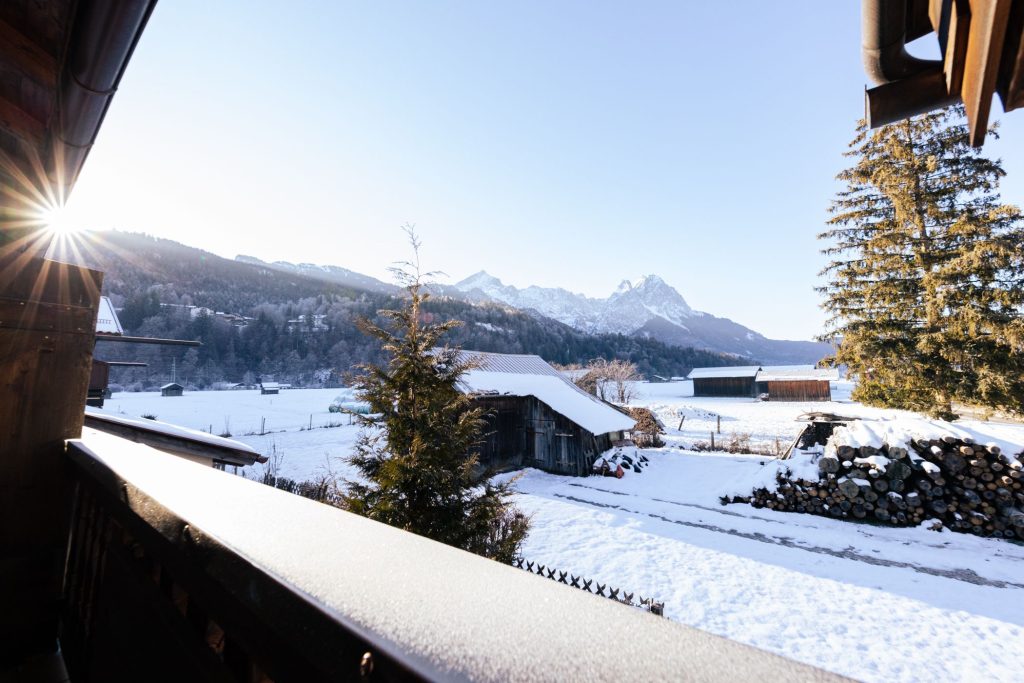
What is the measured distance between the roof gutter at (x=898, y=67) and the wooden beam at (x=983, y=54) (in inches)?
11.0

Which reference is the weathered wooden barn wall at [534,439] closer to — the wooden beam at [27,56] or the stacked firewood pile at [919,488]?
the stacked firewood pile at [919,488]

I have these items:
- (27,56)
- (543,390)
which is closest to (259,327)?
(543,390)

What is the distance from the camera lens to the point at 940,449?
10523 mm

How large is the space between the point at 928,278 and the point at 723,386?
49353mm

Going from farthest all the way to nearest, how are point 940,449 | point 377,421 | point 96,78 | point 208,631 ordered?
point 940,449
point 377,421
point 96,78
point 208,631

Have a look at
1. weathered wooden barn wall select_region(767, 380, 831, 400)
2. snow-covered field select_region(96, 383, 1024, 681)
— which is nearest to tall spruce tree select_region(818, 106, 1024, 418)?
snow-covered field select_region(96, 383, 1024, 681)

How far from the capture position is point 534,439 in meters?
17.2

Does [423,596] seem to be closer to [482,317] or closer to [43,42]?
[43,42]

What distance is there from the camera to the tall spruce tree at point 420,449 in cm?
596

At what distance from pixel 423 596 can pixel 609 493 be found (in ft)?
45.3

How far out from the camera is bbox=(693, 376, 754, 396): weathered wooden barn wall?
57.2 metres

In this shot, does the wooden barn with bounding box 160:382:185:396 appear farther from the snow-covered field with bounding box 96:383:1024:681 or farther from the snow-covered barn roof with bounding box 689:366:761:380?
the snow-covered barn roof with bounding box 689:366:761:380

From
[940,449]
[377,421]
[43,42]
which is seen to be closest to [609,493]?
[940,449]

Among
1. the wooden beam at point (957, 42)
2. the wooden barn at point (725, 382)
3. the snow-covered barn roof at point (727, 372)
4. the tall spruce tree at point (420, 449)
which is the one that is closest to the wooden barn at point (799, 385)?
the wooden barn at point (725, 382)
